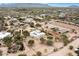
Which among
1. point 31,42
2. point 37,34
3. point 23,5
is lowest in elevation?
point 31,42

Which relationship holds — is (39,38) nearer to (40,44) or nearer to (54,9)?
(40,44)

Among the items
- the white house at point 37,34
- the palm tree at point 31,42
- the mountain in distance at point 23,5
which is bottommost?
the palm tree at point 31,42

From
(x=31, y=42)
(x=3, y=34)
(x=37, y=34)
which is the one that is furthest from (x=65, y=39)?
(x=3, y=34)

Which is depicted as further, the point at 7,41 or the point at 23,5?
the point at 23,5

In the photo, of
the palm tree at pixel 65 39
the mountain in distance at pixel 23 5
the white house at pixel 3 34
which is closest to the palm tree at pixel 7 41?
the white house at pixel 3 34

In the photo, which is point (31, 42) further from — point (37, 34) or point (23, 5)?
point (23, 5)

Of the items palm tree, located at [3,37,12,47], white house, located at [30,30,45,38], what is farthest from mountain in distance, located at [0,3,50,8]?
palm tree, located at [3,37,12,47]

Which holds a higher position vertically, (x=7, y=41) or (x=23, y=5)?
(x=23, y=5)

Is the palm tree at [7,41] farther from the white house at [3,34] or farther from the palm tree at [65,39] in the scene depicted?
the palm tree at [65,39]

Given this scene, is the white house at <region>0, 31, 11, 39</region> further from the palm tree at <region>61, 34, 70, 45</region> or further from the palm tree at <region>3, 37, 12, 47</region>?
the palm tree at <region>61, 34, 70, 45</region>

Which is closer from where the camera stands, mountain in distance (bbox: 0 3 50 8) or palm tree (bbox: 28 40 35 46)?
palm tree (bbox: 28 40 35 46)

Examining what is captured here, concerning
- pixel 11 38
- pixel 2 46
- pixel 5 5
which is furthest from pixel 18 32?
pixel 5 5
